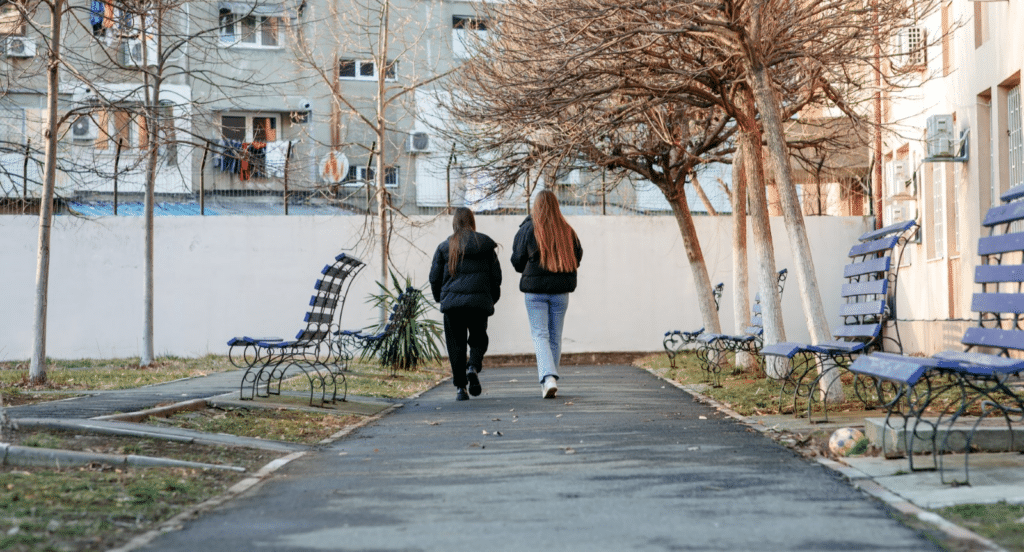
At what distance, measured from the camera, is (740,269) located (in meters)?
14.7

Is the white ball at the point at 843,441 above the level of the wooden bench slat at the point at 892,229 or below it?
below

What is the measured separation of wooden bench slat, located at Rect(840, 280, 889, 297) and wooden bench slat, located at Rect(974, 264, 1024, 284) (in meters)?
1.03

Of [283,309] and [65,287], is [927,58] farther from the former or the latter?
[65,287]

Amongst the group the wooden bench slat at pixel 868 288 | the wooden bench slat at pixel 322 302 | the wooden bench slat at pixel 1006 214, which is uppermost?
the wooden bench slat at pixel 1006 214

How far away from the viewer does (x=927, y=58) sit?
1769 centimetres

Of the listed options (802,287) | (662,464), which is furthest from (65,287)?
(662,464)

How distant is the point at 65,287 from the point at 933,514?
17.3 m

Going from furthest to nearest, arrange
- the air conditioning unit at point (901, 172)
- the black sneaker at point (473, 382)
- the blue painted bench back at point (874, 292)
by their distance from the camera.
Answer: the air conditioning unit at point (901, 172) → the black sneaker at point (473, 382) → the blue painted bench back at point (874, 292)

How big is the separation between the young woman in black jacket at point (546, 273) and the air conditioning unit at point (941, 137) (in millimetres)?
7261

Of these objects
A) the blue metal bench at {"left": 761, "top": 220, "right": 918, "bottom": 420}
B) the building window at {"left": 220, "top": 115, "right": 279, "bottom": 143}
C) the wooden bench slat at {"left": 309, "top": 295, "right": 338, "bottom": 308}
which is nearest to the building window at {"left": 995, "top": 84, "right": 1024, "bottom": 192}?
the blue metal bench at {"left": 761, "top": 220, "right": 918, "bottom": 420}

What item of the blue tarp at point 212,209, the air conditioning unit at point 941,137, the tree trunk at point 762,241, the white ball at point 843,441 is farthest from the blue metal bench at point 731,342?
the blue tarp at point 212,209

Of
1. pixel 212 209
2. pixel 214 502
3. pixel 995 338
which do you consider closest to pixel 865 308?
pixel 995 338

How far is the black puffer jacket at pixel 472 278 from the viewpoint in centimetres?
1080

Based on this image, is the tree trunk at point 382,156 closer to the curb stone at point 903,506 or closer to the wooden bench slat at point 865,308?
the wooden bench slat at point 865,308
